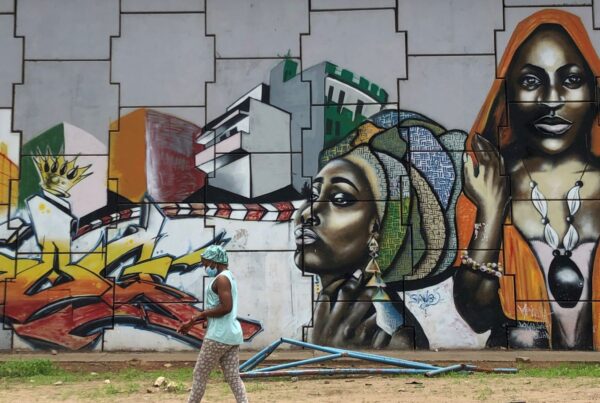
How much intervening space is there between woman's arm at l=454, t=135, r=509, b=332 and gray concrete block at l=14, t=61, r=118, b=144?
5.30 meters

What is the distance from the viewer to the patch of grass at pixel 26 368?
8727 millimetres

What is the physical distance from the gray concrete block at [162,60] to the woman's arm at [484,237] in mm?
4085

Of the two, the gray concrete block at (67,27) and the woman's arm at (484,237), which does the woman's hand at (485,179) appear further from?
the gray concrete block at (67,27)

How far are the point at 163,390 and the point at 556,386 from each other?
4.19 m

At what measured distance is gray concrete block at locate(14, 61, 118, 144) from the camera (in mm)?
10711

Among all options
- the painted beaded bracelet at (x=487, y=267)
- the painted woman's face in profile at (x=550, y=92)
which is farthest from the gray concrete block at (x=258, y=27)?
the painted beaded bracelet at (x=487, y=267)

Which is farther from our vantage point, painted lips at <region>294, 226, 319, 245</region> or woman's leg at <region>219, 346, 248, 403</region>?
painted lips at <region>294, 226, 319, 245</region>

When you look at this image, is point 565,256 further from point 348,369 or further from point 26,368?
point 26,368

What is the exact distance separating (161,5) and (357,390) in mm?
6315

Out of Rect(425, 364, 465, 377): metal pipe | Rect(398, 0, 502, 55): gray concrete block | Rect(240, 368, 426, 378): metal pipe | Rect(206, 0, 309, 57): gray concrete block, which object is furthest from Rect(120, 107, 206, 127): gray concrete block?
Rect(425, 364, 465, 377): metal pipe

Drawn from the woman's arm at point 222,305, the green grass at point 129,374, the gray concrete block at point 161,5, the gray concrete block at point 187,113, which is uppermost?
the gray concrete block at point 161,5

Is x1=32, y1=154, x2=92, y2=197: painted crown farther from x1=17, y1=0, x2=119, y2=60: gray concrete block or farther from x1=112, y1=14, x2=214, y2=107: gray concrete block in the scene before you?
x1=17, y1=0, x2=119, y2=60: gray concrete block

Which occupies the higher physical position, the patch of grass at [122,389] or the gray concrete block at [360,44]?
the gray concrete block at [360,44]

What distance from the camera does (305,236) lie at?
10562 millimetres
